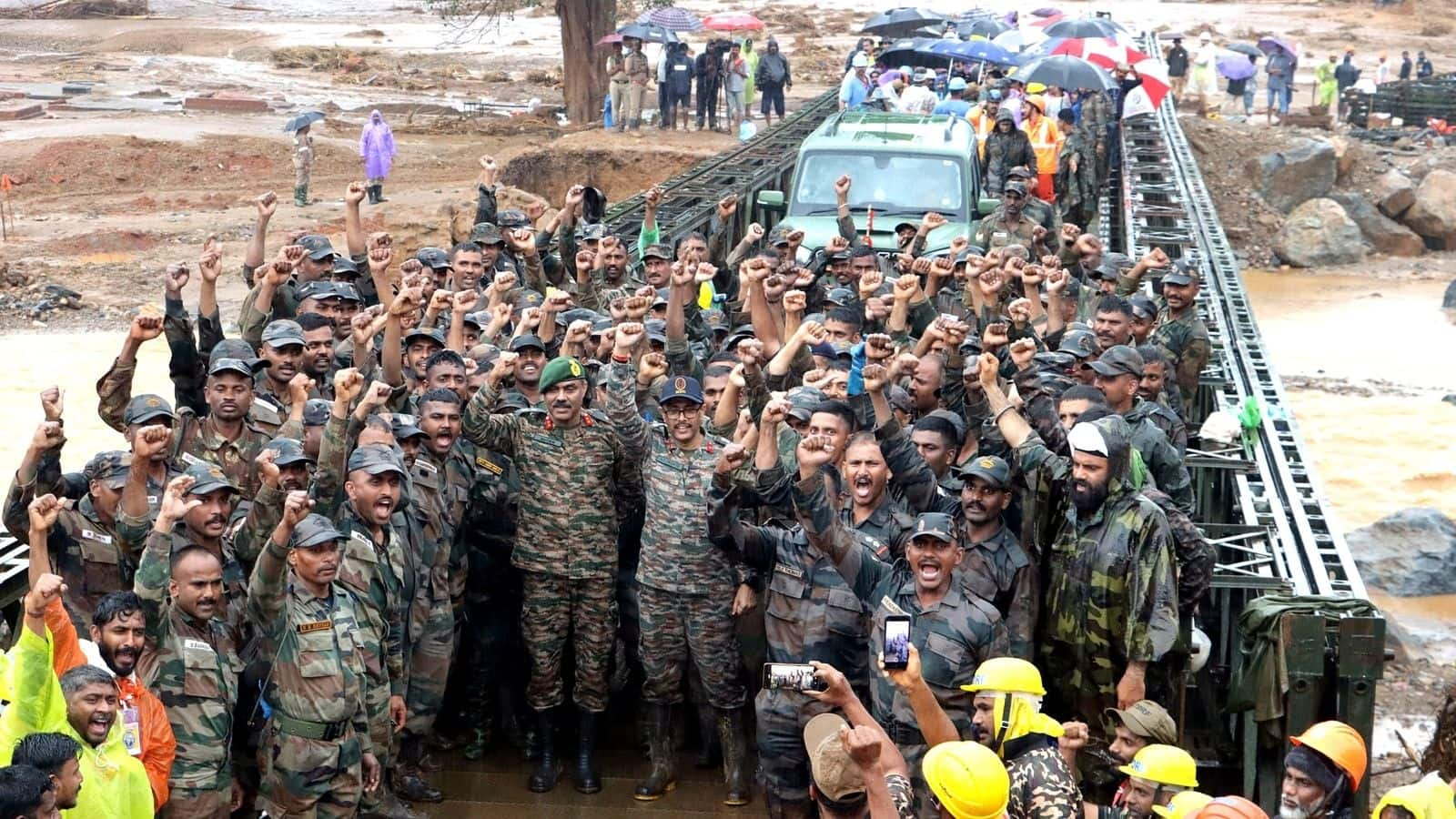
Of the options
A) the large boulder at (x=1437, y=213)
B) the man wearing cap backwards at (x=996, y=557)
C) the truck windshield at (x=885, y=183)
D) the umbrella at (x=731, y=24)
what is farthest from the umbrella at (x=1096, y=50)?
the man wearing cap backwards at (x=996, y=557)

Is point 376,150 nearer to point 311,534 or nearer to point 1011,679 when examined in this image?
point 311,534

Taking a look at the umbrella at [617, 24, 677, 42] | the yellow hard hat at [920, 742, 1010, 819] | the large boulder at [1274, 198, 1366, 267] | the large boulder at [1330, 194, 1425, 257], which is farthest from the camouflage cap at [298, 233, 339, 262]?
the large boulder at [1330, 194, 1425, 257]

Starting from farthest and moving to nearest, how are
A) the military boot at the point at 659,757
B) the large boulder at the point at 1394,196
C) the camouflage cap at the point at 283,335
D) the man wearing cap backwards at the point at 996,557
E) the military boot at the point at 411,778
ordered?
the large boulder at the point at 1394,196 → the camouflage cap at the point at 283,335 → the military boot at the point at 659,757 → the military boot at the point at 411,778 → the man wearing cap backwards at the point at 996,557

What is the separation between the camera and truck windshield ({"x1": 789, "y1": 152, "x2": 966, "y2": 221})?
13.6 meters

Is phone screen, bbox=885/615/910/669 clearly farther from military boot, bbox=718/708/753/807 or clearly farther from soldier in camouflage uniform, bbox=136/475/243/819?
military boot, bbox=718/708/753/807

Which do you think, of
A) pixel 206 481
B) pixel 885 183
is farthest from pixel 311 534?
pixel 885 183

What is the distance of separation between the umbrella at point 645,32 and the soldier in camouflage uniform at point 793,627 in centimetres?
2119

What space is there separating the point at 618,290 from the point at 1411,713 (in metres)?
5.56

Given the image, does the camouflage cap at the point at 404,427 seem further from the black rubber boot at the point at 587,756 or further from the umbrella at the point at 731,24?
the umbrella at the point at 731,24

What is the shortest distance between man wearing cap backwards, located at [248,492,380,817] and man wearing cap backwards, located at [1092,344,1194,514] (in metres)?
3.20

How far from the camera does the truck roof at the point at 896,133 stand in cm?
1404

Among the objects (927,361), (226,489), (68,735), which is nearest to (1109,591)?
(927,361)

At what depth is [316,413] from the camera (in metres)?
7.27

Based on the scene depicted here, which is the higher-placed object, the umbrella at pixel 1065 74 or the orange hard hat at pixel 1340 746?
the umbrella at pixel 1065 74
